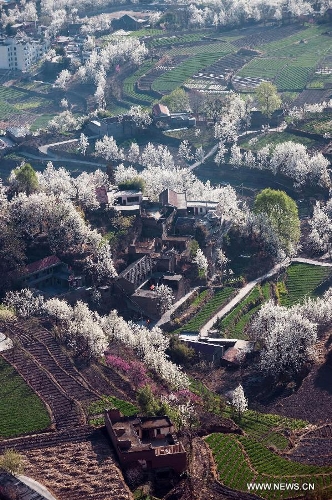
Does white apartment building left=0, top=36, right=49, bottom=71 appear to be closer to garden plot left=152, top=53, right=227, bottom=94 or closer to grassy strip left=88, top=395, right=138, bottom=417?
garden plot left=152, top=53, right=227, bottom=94

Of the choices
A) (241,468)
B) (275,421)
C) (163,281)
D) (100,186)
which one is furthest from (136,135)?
(241,468)

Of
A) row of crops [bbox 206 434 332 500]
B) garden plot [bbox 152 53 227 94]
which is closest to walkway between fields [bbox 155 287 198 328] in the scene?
row of crops [bbox 206 434 332 500]

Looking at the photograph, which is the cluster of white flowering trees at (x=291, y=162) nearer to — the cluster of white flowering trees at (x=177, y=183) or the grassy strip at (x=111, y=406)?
the cluster of white flowering trees at (x=177, y=183)

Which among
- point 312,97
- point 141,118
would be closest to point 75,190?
point 141,118

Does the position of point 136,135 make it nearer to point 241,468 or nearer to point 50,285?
point 50,285

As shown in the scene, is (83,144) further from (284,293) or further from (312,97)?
(284,293)

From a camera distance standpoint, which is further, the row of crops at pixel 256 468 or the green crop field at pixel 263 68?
the green crop field at pixel 263 68

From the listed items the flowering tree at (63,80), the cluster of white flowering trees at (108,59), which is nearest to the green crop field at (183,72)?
the cluster of white flowering trees at (108,59)
